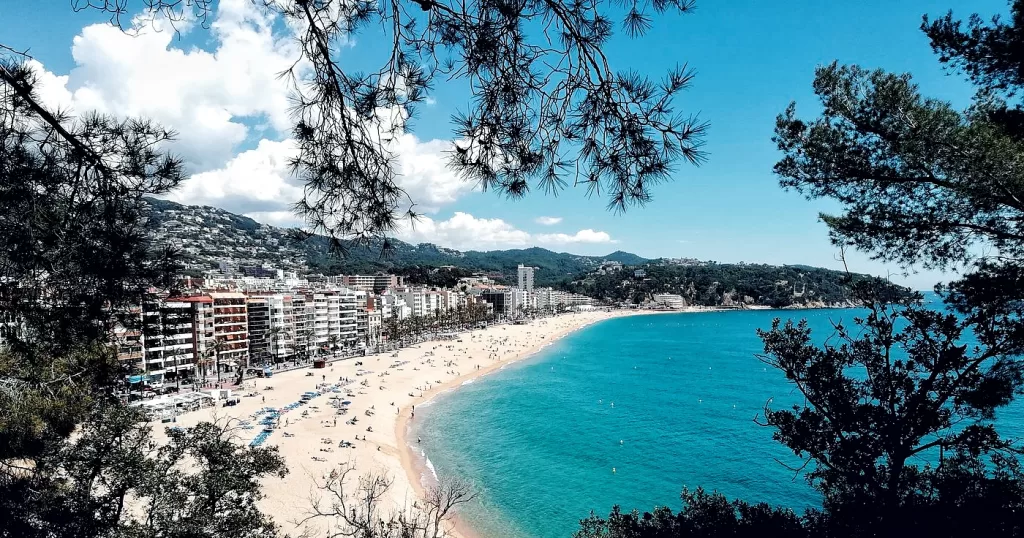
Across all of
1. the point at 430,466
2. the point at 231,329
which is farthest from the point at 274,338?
the point at 430,466

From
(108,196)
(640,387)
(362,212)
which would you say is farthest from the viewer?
(640,387)

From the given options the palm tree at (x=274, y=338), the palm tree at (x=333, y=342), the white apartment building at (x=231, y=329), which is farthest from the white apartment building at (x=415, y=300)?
the white apartment building at (x=231, y=329)

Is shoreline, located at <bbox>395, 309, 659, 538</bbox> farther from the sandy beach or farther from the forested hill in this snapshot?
the forested hill

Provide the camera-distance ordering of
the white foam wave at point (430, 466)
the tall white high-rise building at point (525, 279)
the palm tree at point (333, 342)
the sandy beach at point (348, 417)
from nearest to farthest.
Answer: the sandy beach at point (348, 417)
the white foam wave at point (430, 466)
the palm tree at point (333, 342)
the tall white high-rise building at point (525, 279)

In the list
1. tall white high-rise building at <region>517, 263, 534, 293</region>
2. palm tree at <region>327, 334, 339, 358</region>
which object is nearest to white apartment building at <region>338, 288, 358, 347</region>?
palm tree at <region>327, 334, 339, 358</region>

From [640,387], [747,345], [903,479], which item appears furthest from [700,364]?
[903,479]

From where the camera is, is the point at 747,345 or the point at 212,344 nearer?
the point at 212,344

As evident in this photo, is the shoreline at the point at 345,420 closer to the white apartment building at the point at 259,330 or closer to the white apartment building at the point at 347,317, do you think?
the white apartment building at the point at 259,330

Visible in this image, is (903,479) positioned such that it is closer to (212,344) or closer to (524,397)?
(524,397)
